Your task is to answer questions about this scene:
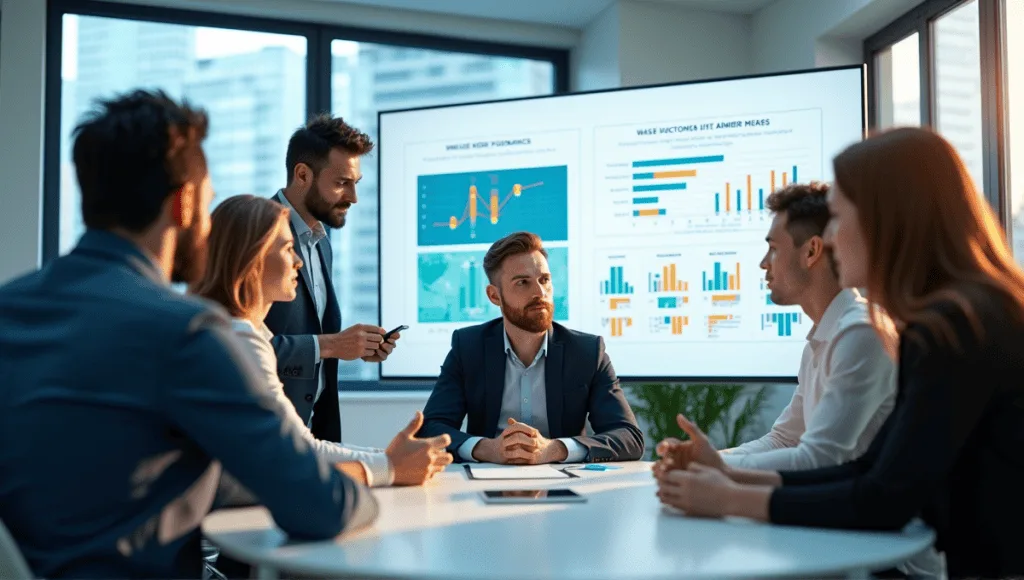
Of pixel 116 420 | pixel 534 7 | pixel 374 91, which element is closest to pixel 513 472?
pixel 116 420

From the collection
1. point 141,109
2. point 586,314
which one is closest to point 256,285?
point 141,109

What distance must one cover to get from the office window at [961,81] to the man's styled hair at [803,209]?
81.3 inches

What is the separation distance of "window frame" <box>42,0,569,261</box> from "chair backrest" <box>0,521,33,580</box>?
4261 mm

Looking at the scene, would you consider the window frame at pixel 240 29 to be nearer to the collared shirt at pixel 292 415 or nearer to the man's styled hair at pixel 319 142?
the man's styled hair at pixel 319 142

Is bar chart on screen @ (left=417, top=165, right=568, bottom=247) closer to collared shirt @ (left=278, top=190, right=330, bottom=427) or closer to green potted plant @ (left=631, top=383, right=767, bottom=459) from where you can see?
green potted plant @ (left=631, top=383, right=767, bottom=459)

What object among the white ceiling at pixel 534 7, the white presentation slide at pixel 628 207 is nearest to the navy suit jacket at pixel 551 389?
the white presentation slide at pixel 628 207

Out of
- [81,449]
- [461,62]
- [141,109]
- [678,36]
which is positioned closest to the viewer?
[81,449]

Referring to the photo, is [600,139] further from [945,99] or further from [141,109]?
[141,109]

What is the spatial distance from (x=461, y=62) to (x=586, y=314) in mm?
2129

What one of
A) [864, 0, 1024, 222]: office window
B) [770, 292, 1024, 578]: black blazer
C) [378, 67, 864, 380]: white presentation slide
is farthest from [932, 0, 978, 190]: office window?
[770, 292, 1024, 578]: black blazer

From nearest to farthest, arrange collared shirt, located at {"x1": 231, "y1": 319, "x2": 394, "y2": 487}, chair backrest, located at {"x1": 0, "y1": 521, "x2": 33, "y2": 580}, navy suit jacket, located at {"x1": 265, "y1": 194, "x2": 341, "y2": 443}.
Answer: chair backrest, located at {"x1": 0, "y1": 521, "x2": 33, "y2": 580}
collared shirt, located at {"x1": 231, "y1": 319, "x2": 394, "y2": 487}
navy suit jacket, located at {"x1": 265, "y1": 194, "x2": 341, "y2": 443}

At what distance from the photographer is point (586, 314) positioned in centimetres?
475

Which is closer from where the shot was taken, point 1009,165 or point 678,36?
point 1009,165

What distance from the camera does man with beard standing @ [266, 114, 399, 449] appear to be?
3.10 metres
